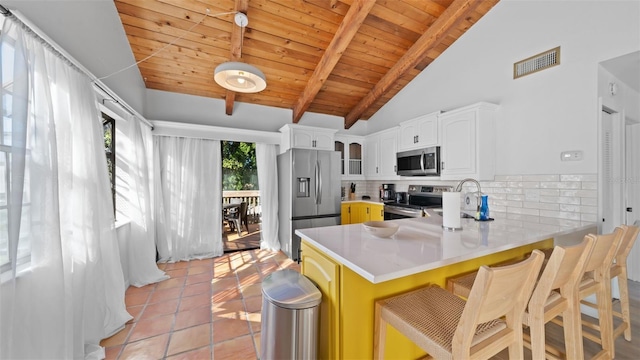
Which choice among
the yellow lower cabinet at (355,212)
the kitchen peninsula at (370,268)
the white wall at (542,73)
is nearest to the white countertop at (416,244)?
the kitchen peninsula at (370,268)

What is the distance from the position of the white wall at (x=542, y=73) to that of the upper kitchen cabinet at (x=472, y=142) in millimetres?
130

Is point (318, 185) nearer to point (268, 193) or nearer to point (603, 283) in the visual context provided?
point (268, 193)

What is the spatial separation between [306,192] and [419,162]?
1835 mm

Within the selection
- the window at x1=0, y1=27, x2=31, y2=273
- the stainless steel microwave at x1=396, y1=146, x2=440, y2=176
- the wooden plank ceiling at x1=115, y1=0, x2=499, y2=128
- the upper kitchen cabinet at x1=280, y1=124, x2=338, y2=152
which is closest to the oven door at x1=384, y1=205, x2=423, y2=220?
the stainless steel microwave at x1=396, y1=146, x2=440, y2=176

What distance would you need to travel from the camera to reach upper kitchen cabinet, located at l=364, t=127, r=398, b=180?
13.8 feet

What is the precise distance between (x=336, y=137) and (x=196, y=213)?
9.32 ft

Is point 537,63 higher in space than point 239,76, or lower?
higher

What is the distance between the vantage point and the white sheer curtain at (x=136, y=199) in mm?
2783

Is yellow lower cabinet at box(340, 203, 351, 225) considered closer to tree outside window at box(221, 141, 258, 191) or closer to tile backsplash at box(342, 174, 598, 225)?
tree outside window at box(221, 141, 258, 191)

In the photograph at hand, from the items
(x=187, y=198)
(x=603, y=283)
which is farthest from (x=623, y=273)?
(x=187, y=198)

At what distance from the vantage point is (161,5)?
8.26ft

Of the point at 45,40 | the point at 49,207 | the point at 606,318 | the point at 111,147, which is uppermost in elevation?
the point at 45,40

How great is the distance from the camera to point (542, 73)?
2.56m

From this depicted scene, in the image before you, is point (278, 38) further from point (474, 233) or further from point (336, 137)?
point (474, 233)
